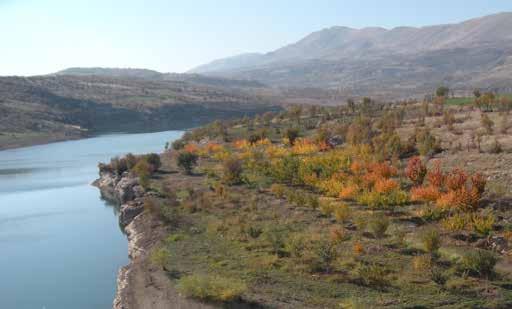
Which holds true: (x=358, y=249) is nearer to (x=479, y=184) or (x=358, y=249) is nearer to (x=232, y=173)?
(x=479, y=184)

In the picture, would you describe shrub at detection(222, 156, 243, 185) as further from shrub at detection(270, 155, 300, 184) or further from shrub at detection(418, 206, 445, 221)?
shrub at detection(418, 206, 445, 221)

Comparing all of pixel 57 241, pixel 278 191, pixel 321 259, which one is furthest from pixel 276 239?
pixel 57 241

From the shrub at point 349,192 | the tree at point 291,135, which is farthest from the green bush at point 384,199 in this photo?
the tree at point 291,135

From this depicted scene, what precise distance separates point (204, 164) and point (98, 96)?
95.1 metres

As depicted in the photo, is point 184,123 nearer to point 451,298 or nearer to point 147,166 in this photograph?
point 147,166

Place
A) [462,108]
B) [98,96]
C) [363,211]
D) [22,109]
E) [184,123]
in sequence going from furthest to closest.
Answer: [98,96] → [184,123] → [22,109] → [462,108] → [363,211]

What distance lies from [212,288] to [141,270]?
4.85 meters

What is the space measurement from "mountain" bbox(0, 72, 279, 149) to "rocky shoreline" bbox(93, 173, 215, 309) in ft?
190

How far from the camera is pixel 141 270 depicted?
61.9 ft

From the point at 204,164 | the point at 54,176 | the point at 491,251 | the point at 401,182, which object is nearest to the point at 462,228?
the point at 491,251

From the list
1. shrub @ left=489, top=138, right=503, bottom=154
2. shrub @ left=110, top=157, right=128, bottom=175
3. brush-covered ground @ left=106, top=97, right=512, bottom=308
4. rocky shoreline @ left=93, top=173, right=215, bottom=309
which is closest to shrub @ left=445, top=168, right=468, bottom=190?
brush-covered ground @ left=106, top=97, right=512, bottom=308

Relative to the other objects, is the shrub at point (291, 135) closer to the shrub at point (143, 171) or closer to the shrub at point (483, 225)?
the shrub at point (143, 171)

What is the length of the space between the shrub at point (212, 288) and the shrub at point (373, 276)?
3.13 m

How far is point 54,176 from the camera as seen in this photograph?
52.3 metres
